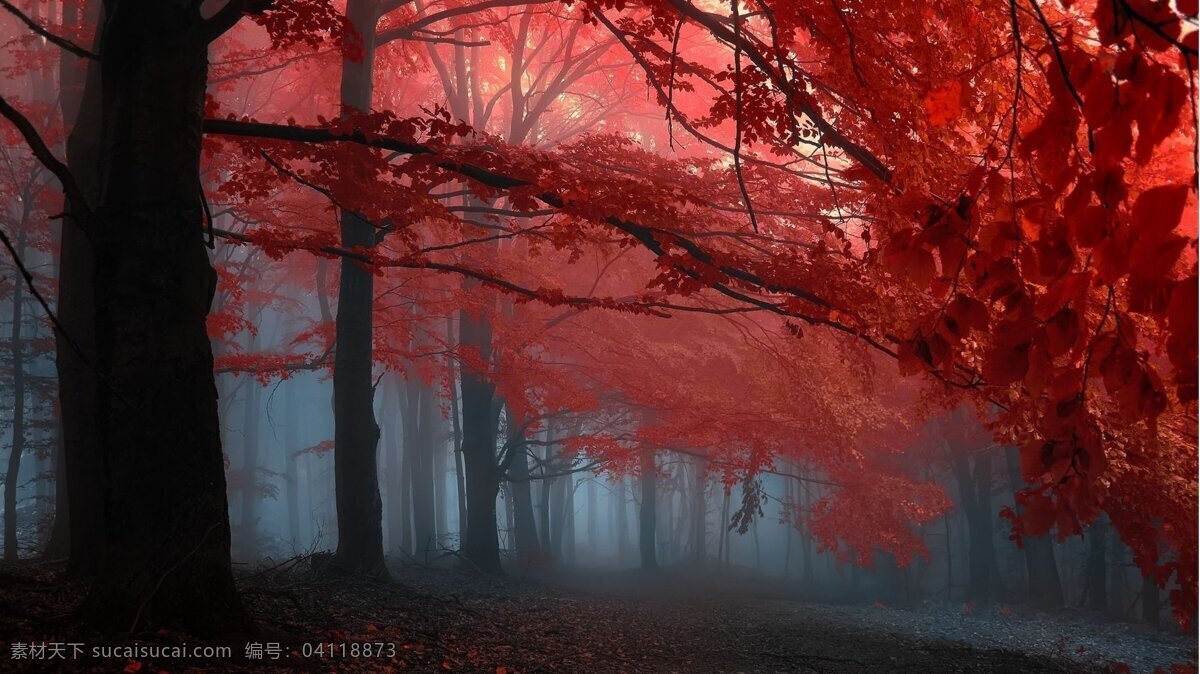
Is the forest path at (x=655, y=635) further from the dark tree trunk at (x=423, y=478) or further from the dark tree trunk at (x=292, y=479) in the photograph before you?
the dark tree trunk at (x=292, y=479)

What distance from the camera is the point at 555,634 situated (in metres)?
8.09

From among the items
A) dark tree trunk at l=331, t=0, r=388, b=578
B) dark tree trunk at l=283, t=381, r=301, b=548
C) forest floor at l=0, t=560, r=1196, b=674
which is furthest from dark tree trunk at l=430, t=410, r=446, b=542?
dark tree trunk at l=331, t=0, r=388, b=578

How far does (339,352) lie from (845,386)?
8.62 m

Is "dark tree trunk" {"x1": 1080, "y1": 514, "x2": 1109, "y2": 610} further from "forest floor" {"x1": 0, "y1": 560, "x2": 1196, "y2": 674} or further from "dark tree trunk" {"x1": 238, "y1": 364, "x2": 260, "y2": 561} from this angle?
"dark tree trunk" {"x1": 238, "y1": 364, "x2": 260, "y2": 561}

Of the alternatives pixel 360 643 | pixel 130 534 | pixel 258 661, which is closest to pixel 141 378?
pixel 130 534

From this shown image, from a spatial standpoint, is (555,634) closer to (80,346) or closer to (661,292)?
(661,292)

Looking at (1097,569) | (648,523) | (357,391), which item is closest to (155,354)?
(357,391)

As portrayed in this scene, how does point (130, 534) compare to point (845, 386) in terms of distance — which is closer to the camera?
point (130, 534)

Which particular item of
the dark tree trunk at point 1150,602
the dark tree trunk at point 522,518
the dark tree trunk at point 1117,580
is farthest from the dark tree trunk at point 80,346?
the dark tree trunk at point 1117,580

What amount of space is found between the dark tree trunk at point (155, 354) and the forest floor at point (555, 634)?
283mm

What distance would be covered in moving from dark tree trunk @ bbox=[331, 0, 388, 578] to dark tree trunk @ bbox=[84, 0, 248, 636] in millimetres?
5451

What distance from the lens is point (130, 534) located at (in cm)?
425

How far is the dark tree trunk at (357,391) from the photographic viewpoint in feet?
33.0

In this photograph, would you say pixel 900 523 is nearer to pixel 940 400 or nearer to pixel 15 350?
pixel 940 400
